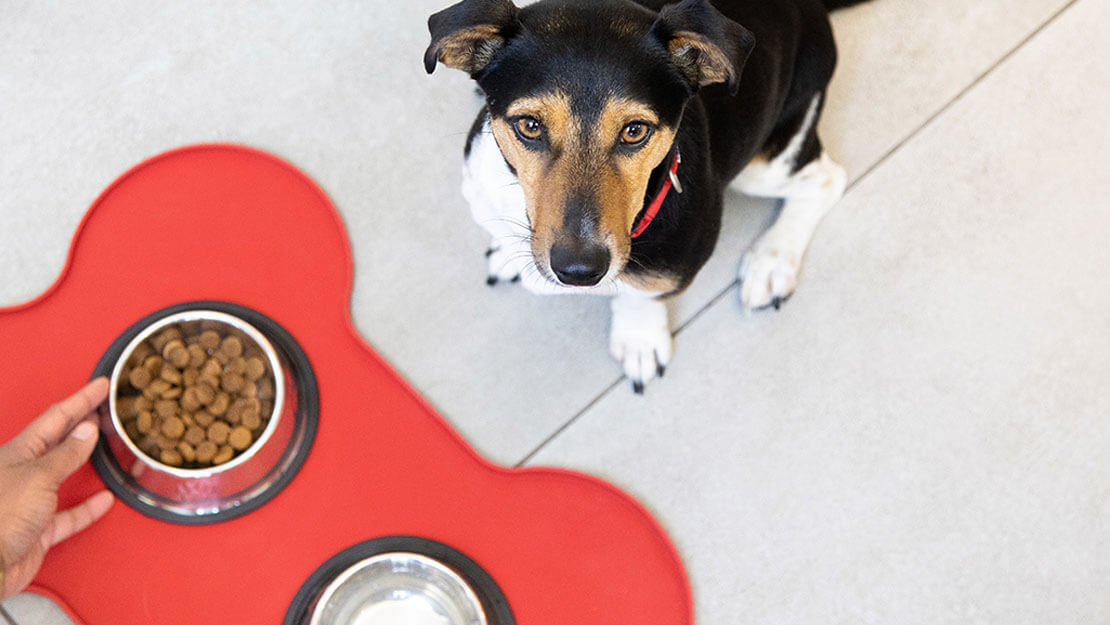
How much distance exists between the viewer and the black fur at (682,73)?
1.72 m

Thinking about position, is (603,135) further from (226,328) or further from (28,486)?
(28,486)

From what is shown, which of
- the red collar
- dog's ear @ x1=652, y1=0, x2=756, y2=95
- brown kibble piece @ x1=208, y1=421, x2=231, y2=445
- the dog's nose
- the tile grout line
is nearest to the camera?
dog's ear @ x1=652, y1=0, x2=756, y2=95

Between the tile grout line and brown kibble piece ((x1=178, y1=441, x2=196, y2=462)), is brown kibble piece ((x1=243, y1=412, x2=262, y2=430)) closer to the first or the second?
brown kibble piece ((x1=178, y1=441, x2=196, y2=462))

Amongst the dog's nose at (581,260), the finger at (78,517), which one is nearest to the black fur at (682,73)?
the dog's nose at (581,260)

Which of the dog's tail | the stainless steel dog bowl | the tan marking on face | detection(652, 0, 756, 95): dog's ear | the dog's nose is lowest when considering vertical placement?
the stainless steel dog bowl

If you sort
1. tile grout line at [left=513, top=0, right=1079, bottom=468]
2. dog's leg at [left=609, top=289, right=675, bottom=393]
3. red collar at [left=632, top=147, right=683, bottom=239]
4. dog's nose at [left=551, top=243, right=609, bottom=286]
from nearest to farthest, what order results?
dog's nose at [left=551, top=243, right=609, bottom=286], red collar at [left=632, top=147, right=683, bottom=239], dog's leg at [left=609, top=289, right=675, bottom=393], tile grout line at [left=513, top=0, right=1079, bottom=468]

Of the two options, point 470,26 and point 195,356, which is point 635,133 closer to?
point 470,26

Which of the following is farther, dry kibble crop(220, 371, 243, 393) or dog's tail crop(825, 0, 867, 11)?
dog's tail crop(825, 0, 867, 11)

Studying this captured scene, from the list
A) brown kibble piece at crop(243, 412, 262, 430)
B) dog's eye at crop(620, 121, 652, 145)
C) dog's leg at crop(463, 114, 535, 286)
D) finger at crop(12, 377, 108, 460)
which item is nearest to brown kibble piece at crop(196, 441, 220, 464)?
brown kibble piece at crop(243, 412, 262, 430)

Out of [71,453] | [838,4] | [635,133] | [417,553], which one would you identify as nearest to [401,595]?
[417,553]

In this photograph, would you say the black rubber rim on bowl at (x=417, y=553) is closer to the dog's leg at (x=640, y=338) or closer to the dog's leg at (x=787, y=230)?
the dog's leg at (x=640, y=338)

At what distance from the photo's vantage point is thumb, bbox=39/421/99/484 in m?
2.29

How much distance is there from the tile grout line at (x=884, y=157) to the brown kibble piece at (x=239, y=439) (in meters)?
0.74

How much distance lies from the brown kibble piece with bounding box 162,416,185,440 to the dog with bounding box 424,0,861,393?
3.12 ft
